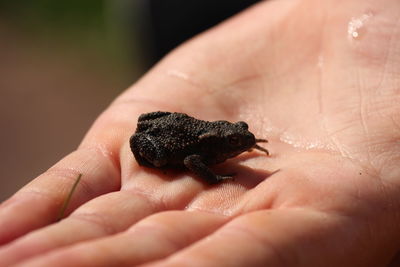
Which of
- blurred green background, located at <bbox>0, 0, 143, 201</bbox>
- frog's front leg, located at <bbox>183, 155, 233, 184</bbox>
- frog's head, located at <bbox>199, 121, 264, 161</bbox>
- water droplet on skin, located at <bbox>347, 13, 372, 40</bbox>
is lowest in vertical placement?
blurred green background, located at <bbox>0, 0, 143, 201</bbox>

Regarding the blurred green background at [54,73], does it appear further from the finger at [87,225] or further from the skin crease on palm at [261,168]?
the finger at [87,225]

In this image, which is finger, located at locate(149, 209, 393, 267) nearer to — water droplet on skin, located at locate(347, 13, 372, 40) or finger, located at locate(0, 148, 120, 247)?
finger, located at locate(0, 148, 120, 247)

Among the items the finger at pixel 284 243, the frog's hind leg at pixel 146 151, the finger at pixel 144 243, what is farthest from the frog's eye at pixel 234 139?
the finger at pixel 284 243

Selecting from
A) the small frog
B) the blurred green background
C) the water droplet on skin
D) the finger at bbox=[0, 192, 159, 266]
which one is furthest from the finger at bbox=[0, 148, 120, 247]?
the blurred green background

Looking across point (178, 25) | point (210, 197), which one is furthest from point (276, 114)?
point (178, 25)

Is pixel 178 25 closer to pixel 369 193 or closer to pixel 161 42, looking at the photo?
pixel 161 42
